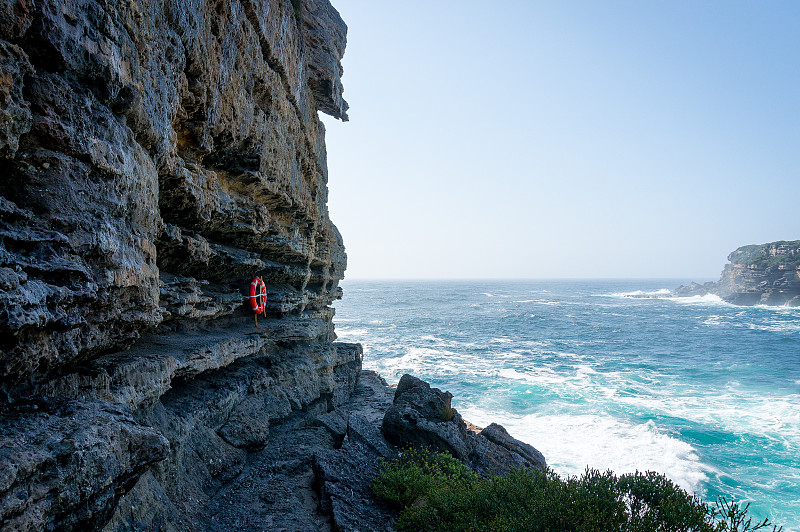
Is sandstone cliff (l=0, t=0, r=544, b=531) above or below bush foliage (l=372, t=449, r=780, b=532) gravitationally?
above

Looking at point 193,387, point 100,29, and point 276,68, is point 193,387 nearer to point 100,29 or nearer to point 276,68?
point 100,29

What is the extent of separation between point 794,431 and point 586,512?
2510 cm

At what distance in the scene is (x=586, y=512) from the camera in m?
7.99

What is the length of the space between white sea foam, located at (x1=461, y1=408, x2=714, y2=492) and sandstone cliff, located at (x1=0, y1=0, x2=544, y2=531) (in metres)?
5.57

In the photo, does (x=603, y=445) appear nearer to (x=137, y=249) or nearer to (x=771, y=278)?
(x=137, y=249)

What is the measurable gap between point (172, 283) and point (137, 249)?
11.6 ft

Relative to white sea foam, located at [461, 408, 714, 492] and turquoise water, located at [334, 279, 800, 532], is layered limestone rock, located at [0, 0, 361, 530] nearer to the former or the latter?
white sea foam, located at [461, 408, 714, 492]

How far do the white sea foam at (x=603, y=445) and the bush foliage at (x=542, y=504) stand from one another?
9379 mm

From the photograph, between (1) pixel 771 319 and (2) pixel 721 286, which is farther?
(2) pixel 721 286

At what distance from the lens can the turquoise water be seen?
19719 millimetres

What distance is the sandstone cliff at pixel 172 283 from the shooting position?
451cm

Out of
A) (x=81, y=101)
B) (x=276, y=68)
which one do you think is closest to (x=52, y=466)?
(x=81, y=101)

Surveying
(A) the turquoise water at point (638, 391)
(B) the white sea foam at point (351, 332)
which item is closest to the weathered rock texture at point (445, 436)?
(A) the turquoise water at point (638, 391)

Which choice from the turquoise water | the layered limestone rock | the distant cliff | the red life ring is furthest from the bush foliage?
the distant cliff
